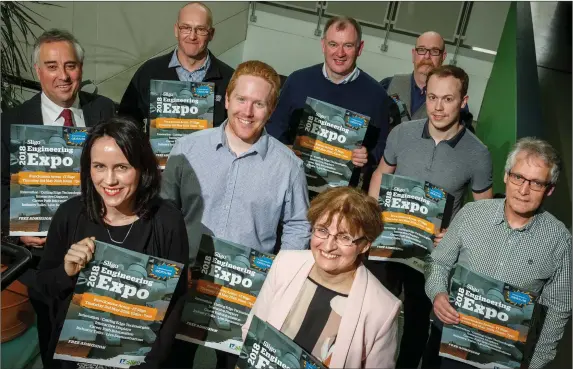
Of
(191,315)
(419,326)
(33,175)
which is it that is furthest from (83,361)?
(419,326)

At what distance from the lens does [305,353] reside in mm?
2195

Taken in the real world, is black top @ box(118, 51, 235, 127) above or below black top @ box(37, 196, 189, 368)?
above

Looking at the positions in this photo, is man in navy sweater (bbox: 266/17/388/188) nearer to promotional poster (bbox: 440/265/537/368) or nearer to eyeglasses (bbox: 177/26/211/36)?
eyeglasses (bbox: 177/26/211/36)

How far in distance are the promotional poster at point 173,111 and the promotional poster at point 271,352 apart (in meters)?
1.64

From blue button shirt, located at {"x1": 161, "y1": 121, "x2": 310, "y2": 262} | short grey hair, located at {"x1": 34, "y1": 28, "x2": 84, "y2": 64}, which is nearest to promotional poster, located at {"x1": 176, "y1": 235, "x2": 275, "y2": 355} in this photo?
blue button shirt, located at {"x1": 161, "y1": 121, "x2": 310, "y2": 262}

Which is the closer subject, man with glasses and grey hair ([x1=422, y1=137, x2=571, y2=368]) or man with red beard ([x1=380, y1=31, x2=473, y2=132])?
man with glasses and grey hair ([x1=422, y1=137, x2=571, y2=368])

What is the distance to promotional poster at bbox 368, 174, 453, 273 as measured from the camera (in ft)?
11.2

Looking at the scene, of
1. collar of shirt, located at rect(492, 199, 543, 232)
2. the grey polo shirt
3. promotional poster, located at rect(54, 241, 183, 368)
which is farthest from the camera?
the grey polo shirt

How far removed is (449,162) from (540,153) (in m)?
0.74

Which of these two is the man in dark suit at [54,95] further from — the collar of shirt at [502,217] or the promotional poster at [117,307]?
the collar of shirt at [502,217]

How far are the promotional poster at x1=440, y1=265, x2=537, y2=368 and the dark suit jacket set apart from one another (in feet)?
6.53

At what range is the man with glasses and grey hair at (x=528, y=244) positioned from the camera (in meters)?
2.88

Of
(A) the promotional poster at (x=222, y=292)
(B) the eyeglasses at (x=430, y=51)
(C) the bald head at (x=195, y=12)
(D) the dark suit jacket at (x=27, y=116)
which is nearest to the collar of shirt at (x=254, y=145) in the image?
(A) the promotional poster at (x=222, y=292)

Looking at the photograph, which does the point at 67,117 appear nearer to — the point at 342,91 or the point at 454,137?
the point at 342,91
